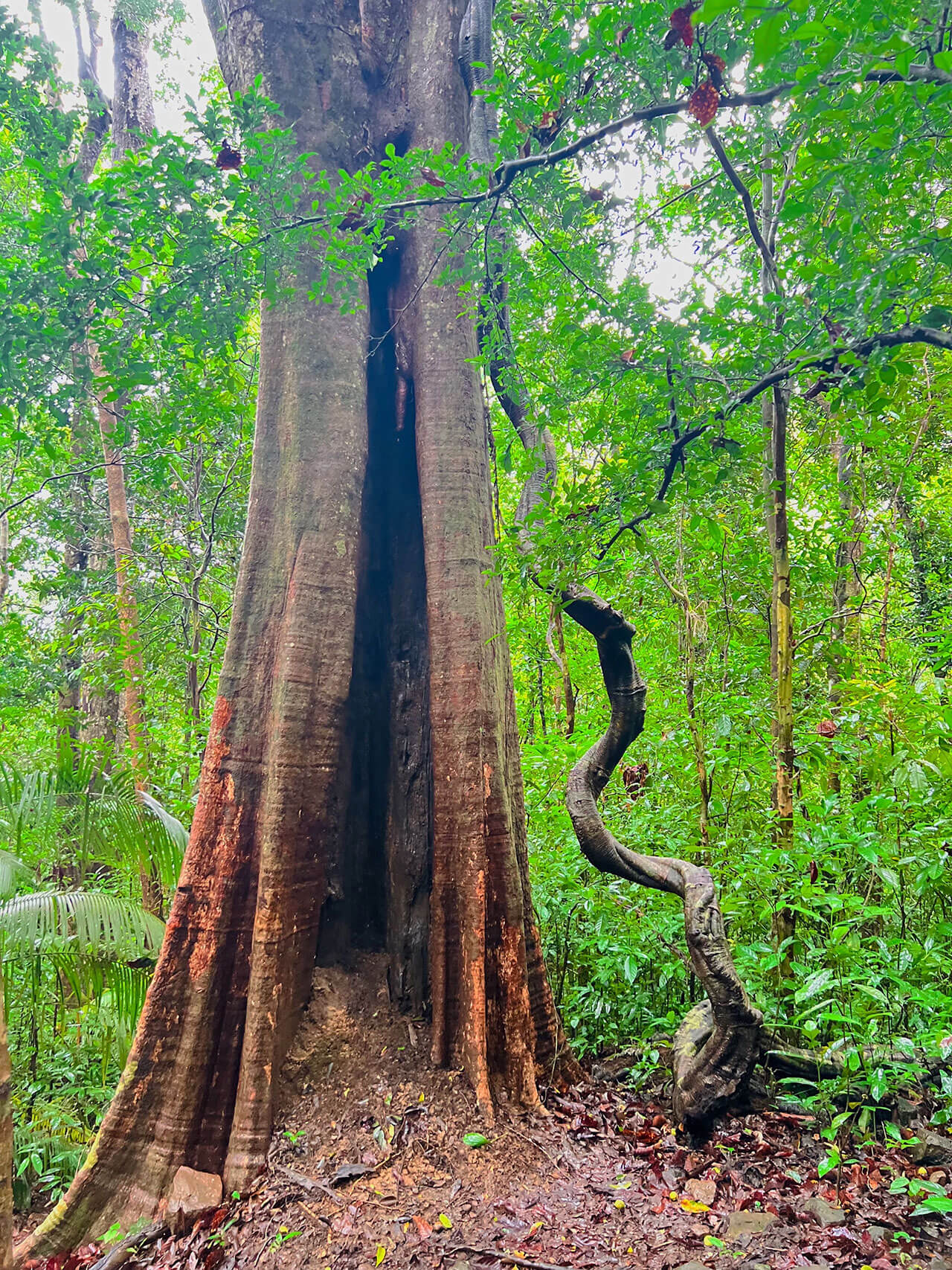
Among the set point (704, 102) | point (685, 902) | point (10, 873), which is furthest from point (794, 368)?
point (10, 873)

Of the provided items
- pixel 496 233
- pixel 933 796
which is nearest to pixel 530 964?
pixel 933 796

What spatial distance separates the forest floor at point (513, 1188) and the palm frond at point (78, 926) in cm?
104

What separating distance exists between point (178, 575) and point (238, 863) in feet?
14.5

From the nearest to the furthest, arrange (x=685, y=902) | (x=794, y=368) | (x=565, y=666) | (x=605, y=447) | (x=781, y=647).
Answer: (x=794, y=368) < (x=685, y=902) < (x=781, y=647) < (x=605, y=447) < (x=565, y=666)

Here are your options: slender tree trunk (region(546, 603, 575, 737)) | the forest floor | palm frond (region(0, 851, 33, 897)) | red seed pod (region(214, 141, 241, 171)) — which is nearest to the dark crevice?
the forest floor

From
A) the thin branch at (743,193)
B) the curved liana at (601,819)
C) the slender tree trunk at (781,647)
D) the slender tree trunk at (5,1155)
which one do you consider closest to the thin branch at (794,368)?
the curved liana at (601,819)

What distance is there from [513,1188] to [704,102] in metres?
3.77

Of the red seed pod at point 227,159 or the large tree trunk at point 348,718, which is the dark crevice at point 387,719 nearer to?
the large tree trunk at point 348,718

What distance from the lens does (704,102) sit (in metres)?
2.20

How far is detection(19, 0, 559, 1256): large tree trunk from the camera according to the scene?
2.79 meters

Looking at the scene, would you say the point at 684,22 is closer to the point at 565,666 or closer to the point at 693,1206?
the point at 693,1206

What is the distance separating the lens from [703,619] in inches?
207

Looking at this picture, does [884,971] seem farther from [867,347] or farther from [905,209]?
[905,209]

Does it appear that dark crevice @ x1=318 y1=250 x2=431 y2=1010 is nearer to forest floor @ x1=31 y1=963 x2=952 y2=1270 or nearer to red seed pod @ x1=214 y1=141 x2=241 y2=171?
forest floor @ x1=31 y1=963 x2=952 y2=1270
